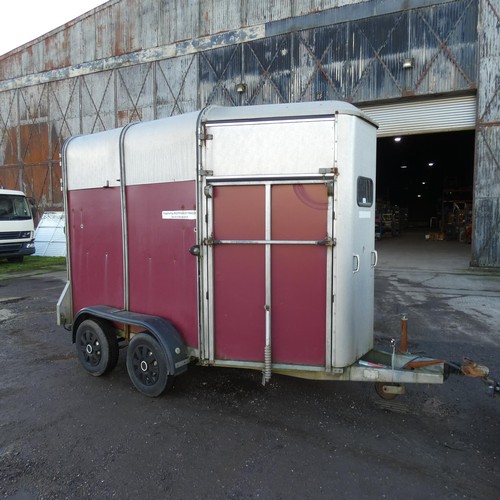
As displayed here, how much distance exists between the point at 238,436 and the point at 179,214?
2249mm

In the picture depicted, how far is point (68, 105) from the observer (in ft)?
71.4

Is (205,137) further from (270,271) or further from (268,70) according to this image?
(268,70)

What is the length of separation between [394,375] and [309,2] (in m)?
16.2

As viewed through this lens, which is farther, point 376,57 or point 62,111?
point 62,111

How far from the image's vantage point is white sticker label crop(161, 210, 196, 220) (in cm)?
429

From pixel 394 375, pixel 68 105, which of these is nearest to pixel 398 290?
pixel 394 375

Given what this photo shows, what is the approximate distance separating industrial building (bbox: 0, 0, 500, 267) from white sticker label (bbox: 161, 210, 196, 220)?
1316 cm

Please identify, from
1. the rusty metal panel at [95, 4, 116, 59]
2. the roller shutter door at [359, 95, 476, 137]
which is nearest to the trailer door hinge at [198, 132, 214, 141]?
the roller shutter door at [359, 95, 476, 137]

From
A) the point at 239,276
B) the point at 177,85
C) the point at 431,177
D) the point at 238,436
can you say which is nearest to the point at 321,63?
the point at 177,85

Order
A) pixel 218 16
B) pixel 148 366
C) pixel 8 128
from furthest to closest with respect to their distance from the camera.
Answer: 1. pixel 8 128
2. pixel 218 16
3. pixel 148 366

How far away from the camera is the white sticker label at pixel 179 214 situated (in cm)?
429

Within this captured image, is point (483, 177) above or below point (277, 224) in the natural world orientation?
above

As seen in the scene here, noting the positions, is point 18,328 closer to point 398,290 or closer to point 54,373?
point 54,373

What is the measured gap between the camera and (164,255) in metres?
4.61
